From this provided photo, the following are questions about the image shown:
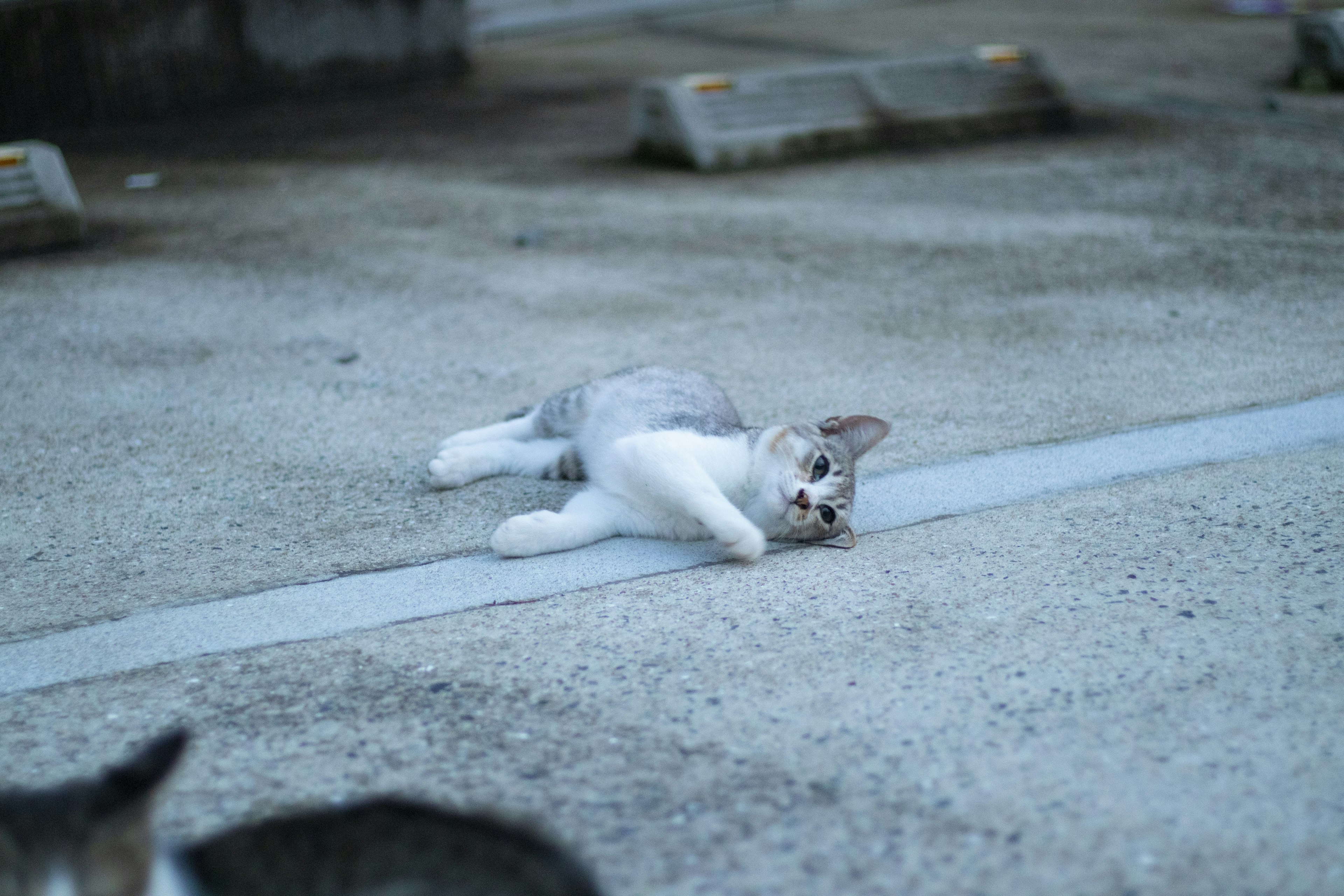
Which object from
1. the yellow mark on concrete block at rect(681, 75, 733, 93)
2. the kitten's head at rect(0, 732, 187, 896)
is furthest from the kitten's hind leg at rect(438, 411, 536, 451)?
the yellow mark on concrete block at rect(681, 75, 733, 93)

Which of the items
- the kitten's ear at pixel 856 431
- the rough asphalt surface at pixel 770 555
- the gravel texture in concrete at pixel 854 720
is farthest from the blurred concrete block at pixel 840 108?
the gravel texture in concrete at pixel 854 720

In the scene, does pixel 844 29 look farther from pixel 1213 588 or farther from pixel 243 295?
pixel 1213 588

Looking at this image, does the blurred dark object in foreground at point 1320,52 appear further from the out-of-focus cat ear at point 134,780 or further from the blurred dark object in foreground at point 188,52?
the out-of-focus cat ear at point 134,780

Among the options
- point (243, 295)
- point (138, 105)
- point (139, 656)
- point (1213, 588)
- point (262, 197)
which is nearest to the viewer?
point (139, 656)

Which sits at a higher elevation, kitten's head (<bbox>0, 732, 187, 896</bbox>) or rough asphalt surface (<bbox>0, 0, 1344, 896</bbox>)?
kitten's head (<bbox>0, 732, 187, 896</bbox>)

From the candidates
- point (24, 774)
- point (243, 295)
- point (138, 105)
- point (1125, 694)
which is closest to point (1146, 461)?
point (1125, 694)

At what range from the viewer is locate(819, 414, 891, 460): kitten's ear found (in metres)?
3.91

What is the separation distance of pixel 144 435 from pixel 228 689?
6.45 ft

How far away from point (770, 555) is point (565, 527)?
25.3 inches

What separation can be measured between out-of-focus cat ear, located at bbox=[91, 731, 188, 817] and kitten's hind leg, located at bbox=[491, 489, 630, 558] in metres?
1.86

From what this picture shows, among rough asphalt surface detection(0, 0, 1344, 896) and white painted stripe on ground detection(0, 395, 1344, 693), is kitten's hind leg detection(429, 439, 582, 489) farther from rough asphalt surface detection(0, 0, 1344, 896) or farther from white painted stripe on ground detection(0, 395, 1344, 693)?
white painted stripe on ground detection(0, 395, 1344, 693)

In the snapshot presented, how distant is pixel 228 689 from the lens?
284cm

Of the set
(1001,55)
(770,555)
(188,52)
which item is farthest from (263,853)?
(188,52)

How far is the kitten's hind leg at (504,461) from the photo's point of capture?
4.04 metres
